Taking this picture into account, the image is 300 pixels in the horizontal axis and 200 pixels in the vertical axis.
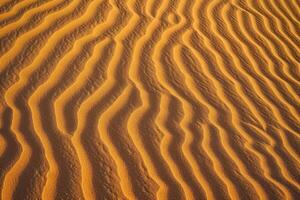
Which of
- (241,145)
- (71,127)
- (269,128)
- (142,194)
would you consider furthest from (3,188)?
(269,128)

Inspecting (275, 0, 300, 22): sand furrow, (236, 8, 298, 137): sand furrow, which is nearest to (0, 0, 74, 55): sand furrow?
(236, 8, 298, 137): sand furrow

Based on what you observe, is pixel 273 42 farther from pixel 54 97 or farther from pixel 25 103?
pixel 25 103

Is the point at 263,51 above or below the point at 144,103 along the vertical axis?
below

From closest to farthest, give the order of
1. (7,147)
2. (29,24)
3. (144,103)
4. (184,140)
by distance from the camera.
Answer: (7,147) → (184,140) → (144,103) → (29,24)

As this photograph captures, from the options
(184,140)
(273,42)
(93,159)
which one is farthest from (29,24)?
(273,42)

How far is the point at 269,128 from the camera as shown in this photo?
3320 millimetres

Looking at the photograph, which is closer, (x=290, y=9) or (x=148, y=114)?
(x=148, y=114)

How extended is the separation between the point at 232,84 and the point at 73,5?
6.99 ft

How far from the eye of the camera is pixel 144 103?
3.31 m

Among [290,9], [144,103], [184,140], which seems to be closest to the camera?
[184,140]

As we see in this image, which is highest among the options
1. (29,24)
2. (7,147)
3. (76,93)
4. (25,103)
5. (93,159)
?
(29,24)

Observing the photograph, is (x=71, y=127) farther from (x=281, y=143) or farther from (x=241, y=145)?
(x=281, y=143)

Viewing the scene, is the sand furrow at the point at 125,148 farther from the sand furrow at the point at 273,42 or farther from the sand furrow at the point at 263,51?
the sand furrow at the point at 273,42

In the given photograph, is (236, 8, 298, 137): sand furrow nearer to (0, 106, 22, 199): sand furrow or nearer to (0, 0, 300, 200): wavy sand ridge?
(0, 0, 300, 200): wavy sand ridge
